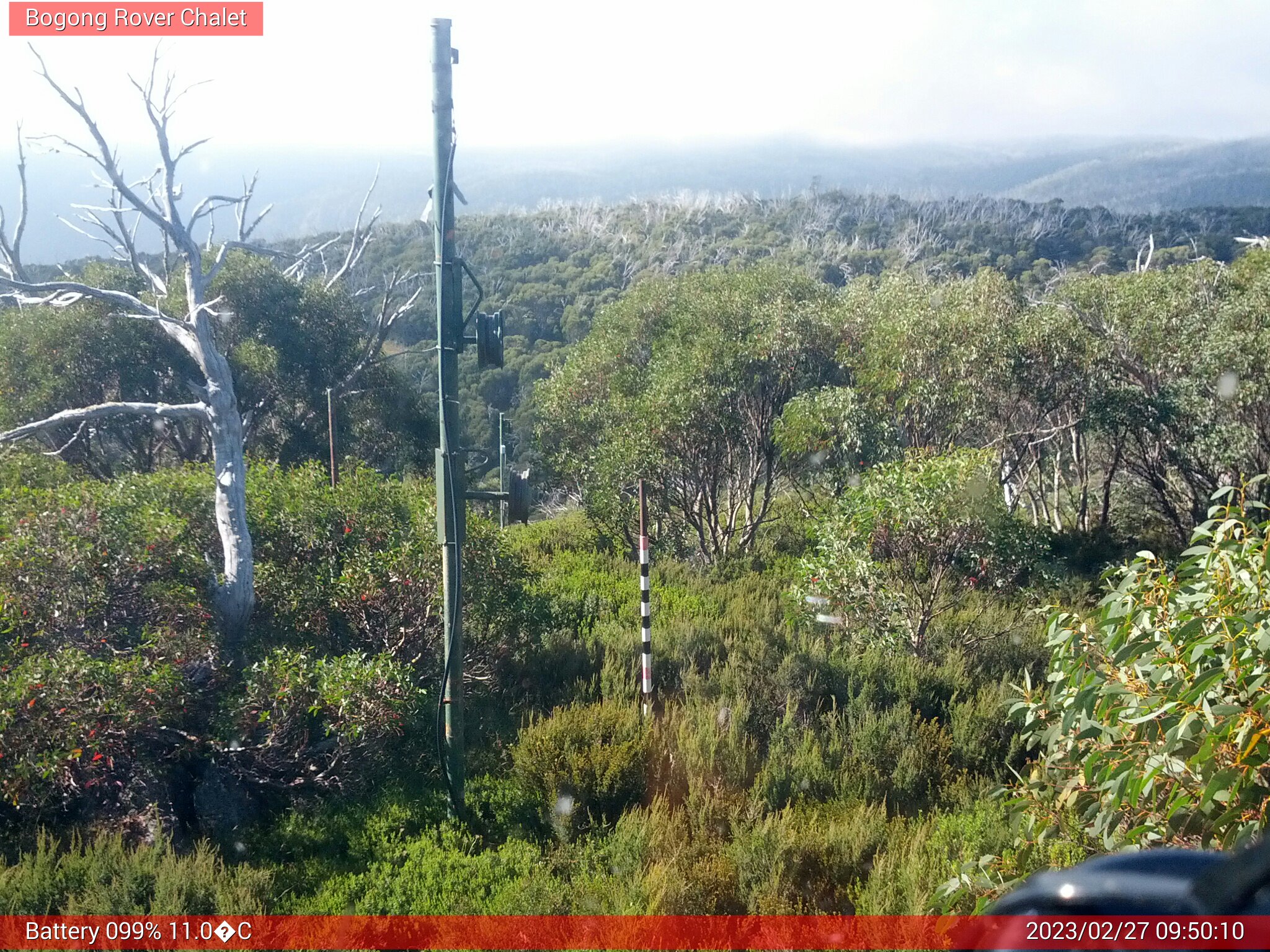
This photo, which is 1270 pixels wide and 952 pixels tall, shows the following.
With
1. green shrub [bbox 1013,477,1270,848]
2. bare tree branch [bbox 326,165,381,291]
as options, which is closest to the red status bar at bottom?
green shrub [bbox 1013,477,1270,848]

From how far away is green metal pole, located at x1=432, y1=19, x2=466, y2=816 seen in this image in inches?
222

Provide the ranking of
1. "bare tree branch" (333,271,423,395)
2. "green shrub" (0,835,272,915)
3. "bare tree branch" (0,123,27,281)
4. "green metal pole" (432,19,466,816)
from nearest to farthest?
1. "green shrub" (0,835,272,915)
2. "green metal pole" (432,19,466,816)
3. "bare tree branch" (0,123,27,281)
4. "bare tree branch" (333,271,423,395)

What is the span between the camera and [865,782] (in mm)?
6141

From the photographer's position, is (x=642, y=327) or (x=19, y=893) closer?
(x=19, y=893)

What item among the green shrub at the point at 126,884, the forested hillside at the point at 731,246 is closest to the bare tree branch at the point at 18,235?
the green shrub at the point at 126,884

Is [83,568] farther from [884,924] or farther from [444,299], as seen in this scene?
[884,924]

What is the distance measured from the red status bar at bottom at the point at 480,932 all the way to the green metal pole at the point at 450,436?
1331 mm

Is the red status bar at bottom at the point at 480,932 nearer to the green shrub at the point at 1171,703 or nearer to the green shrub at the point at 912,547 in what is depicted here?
the green shrub at the point at 1171,703

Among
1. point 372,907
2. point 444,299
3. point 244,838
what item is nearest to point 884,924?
point 372,907

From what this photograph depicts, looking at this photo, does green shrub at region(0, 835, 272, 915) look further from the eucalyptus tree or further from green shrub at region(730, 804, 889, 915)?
the eucalyptus tree

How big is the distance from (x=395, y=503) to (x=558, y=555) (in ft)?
20.5

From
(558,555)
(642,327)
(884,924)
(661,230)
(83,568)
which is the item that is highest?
(661,230)

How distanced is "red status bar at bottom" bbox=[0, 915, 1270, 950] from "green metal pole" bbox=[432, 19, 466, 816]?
1.33 metres

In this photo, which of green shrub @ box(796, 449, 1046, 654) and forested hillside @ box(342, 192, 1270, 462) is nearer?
green shrub @ box(796, 449, 1046, 654)
